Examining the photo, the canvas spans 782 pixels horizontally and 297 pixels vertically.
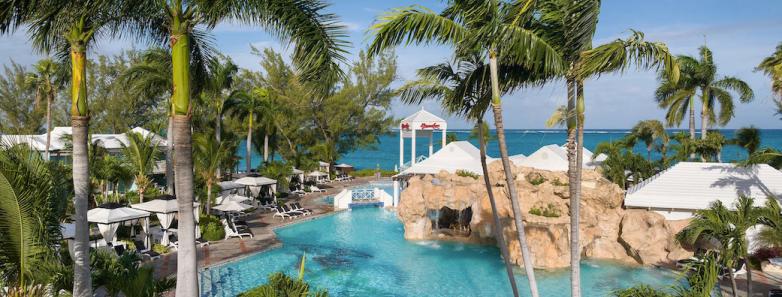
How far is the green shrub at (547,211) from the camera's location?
55.4 ft

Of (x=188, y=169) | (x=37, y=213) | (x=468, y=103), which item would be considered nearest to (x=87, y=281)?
(x=37, y=213)

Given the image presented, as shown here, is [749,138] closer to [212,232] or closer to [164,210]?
[212,232]

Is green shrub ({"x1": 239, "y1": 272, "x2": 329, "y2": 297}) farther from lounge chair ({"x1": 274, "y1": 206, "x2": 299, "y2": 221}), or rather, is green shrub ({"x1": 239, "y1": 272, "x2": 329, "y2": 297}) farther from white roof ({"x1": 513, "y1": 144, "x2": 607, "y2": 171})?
white roof ({"x1": 513, "y1": 144, "x2": 607, "y2": 171})

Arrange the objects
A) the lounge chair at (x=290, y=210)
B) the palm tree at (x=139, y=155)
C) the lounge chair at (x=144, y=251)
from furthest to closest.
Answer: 1. the lounge chair at (x=290, y=210)
2. the palm tree at (x=139, y=155)
3. the lounge chair at (x=144, y=251)

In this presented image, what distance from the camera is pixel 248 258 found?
16922 millimetres

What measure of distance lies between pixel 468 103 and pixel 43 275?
705 centimetres

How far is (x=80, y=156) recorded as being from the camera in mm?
6805

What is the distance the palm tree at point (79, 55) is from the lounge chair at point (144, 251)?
31.1 ft

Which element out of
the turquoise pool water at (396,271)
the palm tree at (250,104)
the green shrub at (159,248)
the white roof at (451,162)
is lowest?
the turquoise pool water at (396,271)

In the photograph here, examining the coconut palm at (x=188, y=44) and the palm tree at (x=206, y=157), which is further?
the palm tree at (x=206, y=157)

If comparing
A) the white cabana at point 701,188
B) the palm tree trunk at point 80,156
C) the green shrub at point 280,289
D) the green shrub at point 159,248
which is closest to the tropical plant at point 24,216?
the palm tree trunk at point 80,156

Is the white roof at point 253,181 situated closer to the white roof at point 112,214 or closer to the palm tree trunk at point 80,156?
the white roof at point 112,214

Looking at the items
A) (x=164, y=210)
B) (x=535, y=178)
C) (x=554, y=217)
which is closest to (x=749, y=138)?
(x=535, y=178)

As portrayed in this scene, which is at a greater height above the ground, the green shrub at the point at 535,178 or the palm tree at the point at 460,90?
the palm tree at the point at 460,90
